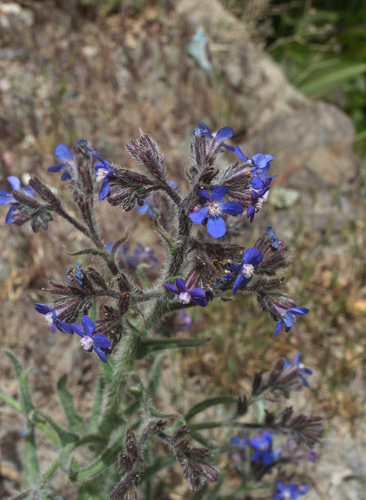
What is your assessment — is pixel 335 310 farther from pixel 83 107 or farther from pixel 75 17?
pixel 75 17

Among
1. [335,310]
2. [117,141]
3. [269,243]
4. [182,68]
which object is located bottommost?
[335,310]

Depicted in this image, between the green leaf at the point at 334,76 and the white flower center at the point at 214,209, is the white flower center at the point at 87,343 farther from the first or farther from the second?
the green leaf at the point at 334,76

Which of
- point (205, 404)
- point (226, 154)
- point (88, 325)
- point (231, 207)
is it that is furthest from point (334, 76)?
point (88, 325)

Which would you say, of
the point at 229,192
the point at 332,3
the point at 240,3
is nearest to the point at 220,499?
the point at 229,192

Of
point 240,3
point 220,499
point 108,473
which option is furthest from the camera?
point 240,3

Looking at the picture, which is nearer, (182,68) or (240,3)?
(182,68)
